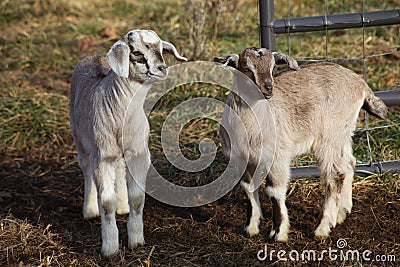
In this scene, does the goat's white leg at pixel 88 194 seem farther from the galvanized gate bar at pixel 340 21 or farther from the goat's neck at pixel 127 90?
the galvanized gate bar at pixel 340 21

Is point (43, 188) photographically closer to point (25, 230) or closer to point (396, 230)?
point (25, 230)

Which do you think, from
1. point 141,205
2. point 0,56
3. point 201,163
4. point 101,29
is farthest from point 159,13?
point 141,205

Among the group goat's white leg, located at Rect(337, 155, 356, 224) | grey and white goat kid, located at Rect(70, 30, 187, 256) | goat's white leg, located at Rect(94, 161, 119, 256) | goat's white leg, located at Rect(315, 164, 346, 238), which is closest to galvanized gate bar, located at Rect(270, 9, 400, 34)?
goat's white leg, located at Rect(337, 155, 356, 224)

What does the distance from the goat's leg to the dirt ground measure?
3.3 inches

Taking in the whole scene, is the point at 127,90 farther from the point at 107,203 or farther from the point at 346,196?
the point at 346,196

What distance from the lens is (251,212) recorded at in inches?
177

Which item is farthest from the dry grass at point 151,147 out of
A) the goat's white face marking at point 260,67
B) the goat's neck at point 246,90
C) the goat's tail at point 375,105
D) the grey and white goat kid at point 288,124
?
the goat's white face marking at point 260,67

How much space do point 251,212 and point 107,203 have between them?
1008 millimetres

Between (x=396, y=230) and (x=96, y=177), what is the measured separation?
2.08 m

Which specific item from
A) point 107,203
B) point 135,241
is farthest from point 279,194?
point 107,203

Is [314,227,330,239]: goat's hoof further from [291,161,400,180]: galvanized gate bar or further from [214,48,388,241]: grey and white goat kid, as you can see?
[291,161,400,180]: galvanized gate bar

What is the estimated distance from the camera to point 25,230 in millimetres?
4539

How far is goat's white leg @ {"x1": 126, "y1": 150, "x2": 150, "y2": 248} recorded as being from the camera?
429 cm

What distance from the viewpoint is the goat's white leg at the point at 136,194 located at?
4289 mm
